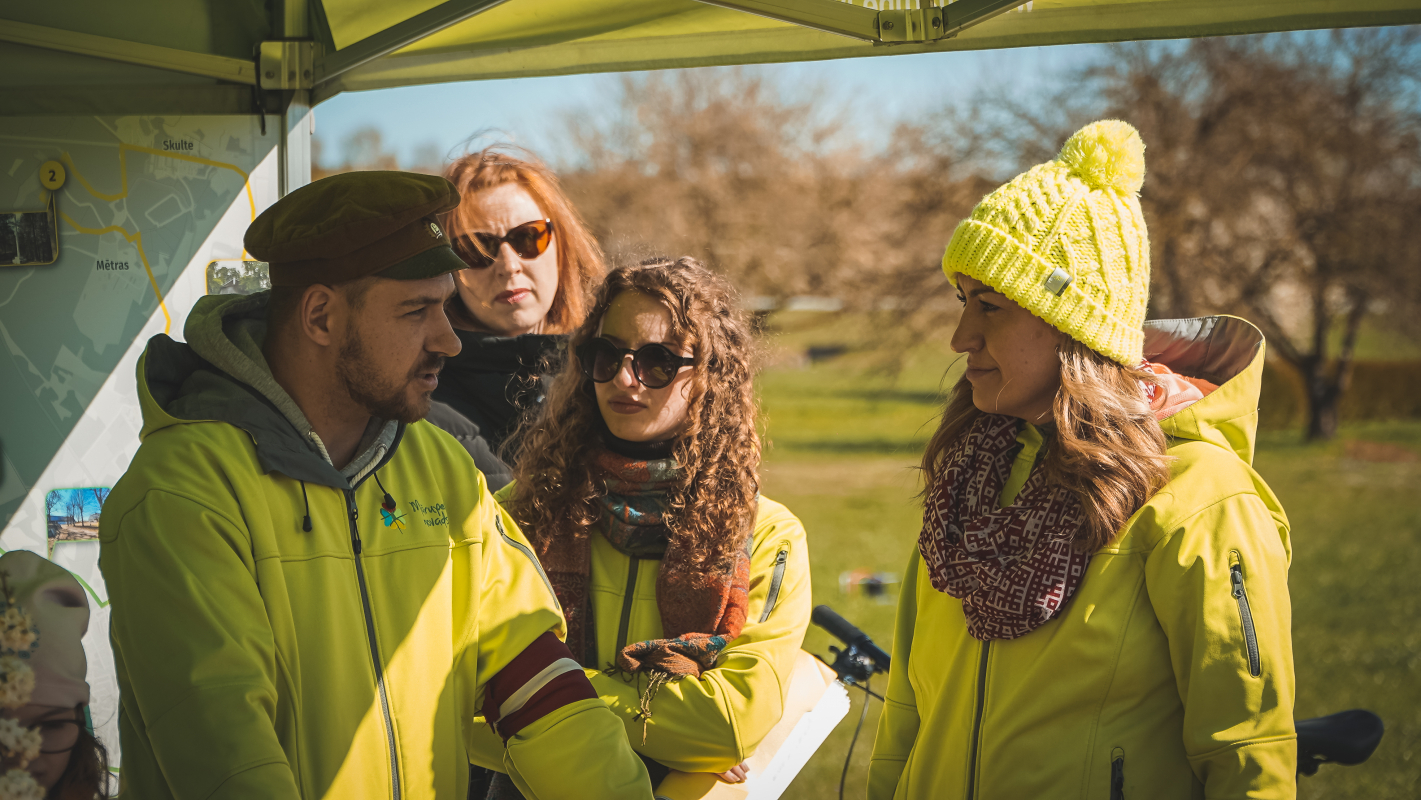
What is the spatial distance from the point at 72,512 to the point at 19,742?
1354 mm

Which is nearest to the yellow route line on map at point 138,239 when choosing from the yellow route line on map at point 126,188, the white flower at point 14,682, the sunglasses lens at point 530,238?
the yellow route line on map at point 126,188

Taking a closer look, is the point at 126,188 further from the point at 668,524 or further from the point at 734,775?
the point at 734,775

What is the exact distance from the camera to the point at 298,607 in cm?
172

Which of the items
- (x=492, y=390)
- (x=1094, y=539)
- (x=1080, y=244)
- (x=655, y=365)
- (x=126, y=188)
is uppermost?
(x=126, y=188)

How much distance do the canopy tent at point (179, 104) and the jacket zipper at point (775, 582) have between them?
1373 millimetres

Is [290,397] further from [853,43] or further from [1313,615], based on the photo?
[1313,615]

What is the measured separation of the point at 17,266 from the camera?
254 cm

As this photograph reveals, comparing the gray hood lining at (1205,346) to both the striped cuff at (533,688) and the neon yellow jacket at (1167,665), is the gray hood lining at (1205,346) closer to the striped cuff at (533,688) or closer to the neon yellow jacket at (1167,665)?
the neon yellow jacket at (1167,665)

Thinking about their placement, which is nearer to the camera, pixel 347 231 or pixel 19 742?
pixel 19 742

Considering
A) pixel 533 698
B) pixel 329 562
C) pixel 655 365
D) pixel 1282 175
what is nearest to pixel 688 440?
pixel 655 365

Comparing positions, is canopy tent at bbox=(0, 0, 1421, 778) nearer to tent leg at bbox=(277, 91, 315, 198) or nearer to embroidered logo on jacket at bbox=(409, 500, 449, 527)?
tent leg at bbox=(277, 91, 315, 198)

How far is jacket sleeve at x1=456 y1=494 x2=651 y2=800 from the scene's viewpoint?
1.87m

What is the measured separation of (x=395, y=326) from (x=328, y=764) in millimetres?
769

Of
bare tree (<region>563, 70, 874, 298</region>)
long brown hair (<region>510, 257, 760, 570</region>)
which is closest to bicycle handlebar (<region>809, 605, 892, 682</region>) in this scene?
long brown hair (<region>510, 257, 760, 570</region>)
